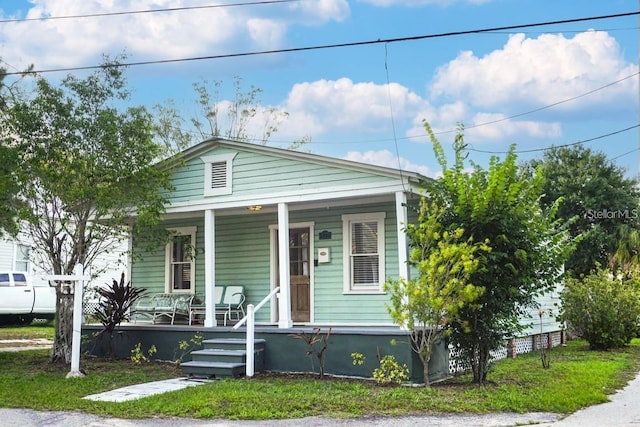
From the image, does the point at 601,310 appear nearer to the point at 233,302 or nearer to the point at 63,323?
the point at 233,302

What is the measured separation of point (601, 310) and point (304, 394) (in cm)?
889

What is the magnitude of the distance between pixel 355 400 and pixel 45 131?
23.4 ft

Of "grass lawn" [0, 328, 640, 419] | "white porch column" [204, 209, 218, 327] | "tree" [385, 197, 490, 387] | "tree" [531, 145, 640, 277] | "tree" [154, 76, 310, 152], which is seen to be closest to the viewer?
"grass lawn" [0, 328, 640, 419]

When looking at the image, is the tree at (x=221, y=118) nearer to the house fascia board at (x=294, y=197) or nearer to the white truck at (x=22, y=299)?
the white truck at (x=22, y=299)

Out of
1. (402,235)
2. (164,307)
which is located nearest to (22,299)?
(164,307)

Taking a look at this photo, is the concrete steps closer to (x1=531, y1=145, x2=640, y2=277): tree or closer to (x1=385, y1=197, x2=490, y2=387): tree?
(x1=385, y1=197, x2=490, y2=387): tree

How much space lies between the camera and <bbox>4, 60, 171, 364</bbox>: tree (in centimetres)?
1083

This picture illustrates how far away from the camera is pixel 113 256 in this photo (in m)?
25.7

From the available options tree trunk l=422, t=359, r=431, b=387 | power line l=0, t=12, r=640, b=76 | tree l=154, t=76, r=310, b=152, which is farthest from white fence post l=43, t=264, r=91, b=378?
tree l=154, t=76, r=310, b=152

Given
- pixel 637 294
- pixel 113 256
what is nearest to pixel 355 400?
pixel 637 294

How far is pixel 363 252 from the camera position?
41.0 ft

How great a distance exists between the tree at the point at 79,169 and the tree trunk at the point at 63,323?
18 mm

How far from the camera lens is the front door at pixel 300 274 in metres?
13.1

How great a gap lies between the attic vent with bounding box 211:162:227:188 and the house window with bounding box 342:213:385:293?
249 centimetres
